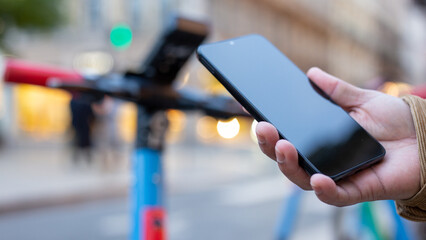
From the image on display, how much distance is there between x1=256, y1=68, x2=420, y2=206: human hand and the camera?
1083 mm

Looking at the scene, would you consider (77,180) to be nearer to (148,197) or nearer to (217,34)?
(148,197)

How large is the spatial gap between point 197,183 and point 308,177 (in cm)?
903

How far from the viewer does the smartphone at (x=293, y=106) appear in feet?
3.86

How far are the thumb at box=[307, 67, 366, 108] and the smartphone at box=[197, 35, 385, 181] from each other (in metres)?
0.03

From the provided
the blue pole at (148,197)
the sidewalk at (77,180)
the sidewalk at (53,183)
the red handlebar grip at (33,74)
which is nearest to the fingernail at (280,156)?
the blue pole at (148,197)

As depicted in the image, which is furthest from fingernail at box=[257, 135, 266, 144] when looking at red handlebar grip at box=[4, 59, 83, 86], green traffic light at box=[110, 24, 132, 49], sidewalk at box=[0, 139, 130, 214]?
green traffic light at box=[110, 24, 132, 49]

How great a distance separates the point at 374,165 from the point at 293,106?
24 cm

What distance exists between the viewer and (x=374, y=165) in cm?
124

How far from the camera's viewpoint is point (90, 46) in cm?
2433

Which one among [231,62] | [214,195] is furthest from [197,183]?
[231,62]

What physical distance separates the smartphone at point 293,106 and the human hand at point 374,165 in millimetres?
31

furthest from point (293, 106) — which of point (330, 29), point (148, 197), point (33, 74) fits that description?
point (330, 29)

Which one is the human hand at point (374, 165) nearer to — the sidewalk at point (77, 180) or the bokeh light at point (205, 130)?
the sidewalk at point (77, 180)

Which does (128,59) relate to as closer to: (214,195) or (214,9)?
(214,9)
